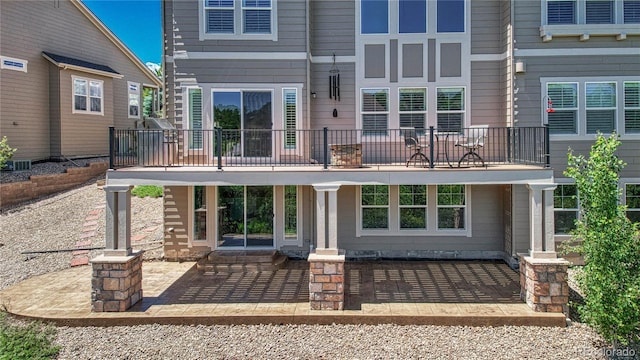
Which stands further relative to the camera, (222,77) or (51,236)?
(51,236)

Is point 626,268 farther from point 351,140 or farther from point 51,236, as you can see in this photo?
point 51,236

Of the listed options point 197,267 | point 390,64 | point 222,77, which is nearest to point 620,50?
point 390,64

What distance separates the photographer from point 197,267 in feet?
32.8

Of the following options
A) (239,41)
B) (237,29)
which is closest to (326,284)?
(239,41)

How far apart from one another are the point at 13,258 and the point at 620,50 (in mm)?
16067

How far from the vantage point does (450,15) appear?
10.7m

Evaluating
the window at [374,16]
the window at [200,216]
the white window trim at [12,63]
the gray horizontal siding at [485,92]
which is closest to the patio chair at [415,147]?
the gray horizontal siding at [485,92]

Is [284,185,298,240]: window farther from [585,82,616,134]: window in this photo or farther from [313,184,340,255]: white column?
[585,82,616,134]: window

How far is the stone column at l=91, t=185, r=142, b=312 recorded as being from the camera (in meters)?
7.52

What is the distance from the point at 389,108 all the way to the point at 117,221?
7005 mm

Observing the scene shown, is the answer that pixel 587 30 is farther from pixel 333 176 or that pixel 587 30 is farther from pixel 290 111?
pixel 290 111

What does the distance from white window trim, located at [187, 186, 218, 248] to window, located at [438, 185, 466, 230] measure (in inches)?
234

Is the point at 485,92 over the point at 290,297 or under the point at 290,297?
over

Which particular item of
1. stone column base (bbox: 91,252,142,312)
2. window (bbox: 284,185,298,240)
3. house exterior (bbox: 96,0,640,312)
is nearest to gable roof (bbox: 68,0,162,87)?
house exterior (bbox: 96,0,640,312)
